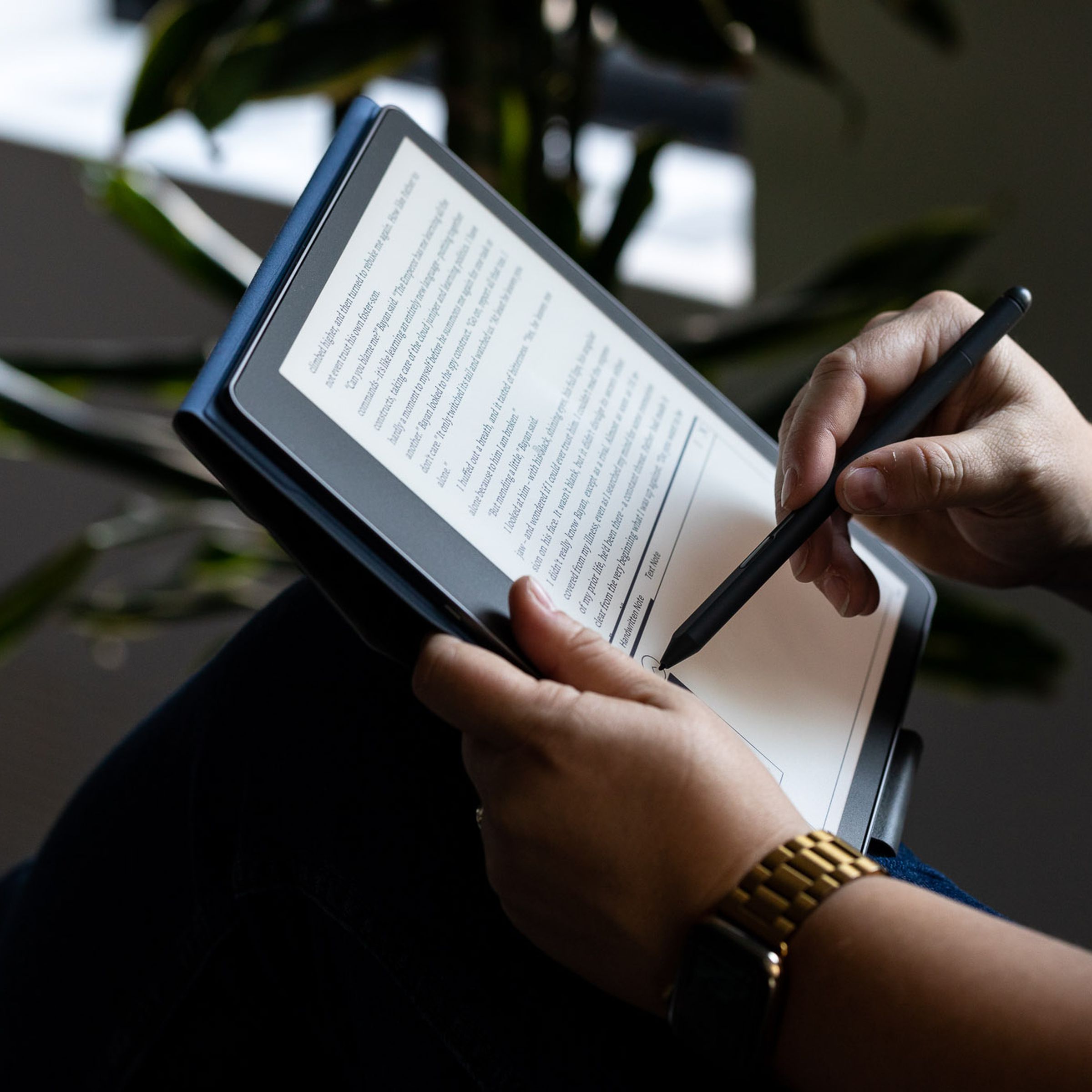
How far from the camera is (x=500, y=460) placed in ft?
1.15

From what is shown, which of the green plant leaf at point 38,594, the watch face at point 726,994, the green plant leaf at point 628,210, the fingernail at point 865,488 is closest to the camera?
the watch face at point 726,994

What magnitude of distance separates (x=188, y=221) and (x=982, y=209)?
0.64 meters

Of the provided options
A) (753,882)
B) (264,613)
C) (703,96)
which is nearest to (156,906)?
(264,613)

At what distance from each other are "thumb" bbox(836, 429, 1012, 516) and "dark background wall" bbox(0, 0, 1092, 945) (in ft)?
1.92

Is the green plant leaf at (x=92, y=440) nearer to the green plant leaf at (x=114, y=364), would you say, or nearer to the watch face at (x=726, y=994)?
the green plant leaf at (x=114, y=364)

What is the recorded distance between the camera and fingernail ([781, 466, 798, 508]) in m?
0.40

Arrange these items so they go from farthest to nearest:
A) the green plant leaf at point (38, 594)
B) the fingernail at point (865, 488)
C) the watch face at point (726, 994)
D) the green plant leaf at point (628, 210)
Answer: the green plant leaf at point (38, 594)
the green plant leaf at point (628, 210)
the fingernail at point (865, 488)
the watch face at point (726, 994)

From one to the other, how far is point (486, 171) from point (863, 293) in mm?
305

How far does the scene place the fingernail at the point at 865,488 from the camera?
1.27 ft

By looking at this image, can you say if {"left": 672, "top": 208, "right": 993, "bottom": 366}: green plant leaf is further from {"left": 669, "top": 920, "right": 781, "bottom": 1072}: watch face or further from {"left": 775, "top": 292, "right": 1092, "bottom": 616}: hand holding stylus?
{"left": 669, "top": 920, "right": 781, "bottom": 1072}: watch face

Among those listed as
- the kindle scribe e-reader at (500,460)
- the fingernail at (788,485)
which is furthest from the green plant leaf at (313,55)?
the fingernail at (788,485)

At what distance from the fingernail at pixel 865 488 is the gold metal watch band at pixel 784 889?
0.45 feet

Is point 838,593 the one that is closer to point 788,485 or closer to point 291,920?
point 788,485

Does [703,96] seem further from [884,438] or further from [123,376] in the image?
[884,438]
